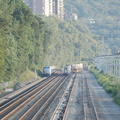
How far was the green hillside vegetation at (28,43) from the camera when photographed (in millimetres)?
44766

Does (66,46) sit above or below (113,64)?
above

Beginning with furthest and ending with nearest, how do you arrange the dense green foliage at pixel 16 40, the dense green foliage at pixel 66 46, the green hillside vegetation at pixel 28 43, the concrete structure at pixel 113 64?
the dense green foliage at pixel 66 46
the concrete structure at pixel 113 64
the green hillside vegetation at pixel 28 43
the dense green foliage at pixel 16 40

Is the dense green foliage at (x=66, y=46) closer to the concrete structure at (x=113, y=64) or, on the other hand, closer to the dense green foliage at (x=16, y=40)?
the dense green foliage at (x=16, y=40)

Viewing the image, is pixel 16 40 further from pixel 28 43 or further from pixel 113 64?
pixel 113 64

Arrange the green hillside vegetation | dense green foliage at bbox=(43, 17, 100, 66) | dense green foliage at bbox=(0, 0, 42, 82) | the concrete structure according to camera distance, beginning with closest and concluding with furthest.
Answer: dense green foliage at bbox=(0, 0, 42, 82) < the green hillside vegetation < the concrete structure < dense green foliage at bbox=(43, 17, 100, 66)

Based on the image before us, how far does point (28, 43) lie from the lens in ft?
202

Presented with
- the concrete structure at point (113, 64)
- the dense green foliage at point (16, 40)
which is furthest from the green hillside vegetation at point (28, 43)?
the concrete structure at point (113, 64)

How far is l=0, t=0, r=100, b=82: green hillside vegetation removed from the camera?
44766mm

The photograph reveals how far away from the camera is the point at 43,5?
175 meters

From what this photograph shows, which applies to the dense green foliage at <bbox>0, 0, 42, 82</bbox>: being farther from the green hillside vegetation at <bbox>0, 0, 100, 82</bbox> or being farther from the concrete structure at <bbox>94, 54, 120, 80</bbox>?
the concrete structure at <bbox>94, 54, 120, 80</bbox>

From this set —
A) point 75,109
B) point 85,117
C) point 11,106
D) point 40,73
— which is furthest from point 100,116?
point 40,73

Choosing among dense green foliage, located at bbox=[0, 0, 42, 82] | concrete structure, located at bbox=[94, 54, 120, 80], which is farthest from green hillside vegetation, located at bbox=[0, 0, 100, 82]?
concrete structure, located at bbox=[94, 54, 120, 80]

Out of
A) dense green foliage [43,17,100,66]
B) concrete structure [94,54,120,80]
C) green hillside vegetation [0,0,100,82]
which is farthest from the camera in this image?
dense green foliage [43,17,100,66]

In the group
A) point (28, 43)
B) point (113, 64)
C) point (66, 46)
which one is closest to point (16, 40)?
point (28, 43)
